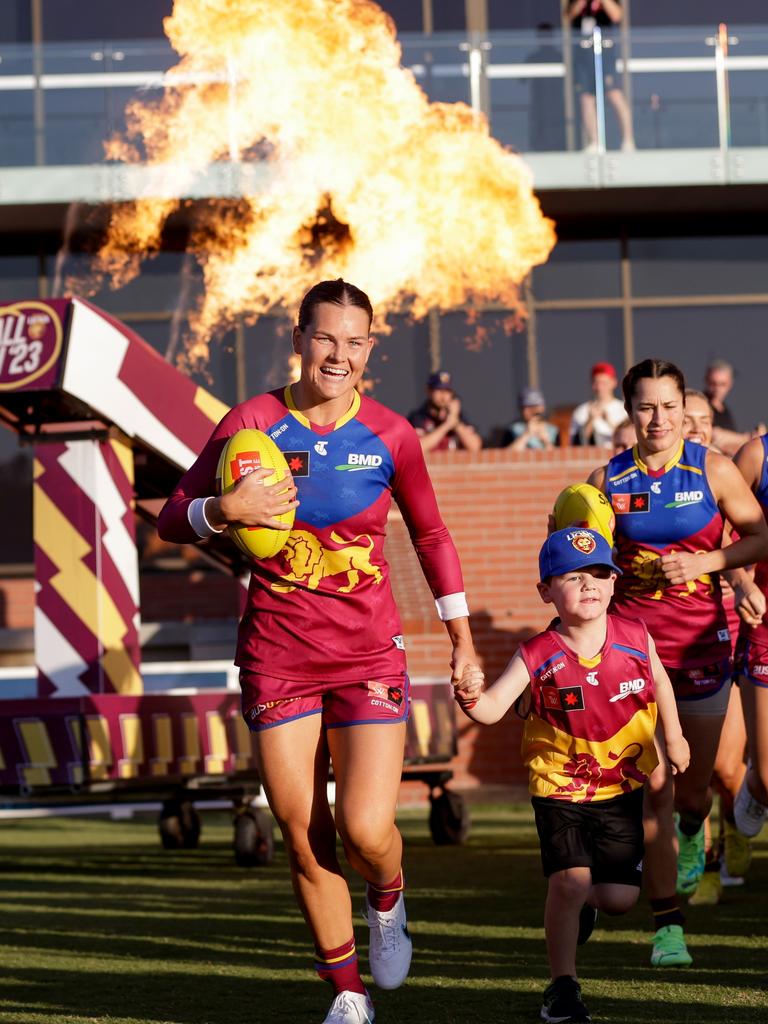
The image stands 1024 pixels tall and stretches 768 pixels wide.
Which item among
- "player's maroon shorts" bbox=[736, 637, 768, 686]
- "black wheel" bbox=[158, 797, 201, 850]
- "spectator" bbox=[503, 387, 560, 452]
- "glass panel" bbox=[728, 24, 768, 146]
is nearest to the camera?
"player's maroon shorts" bbox=[736, 637, 768, 686]

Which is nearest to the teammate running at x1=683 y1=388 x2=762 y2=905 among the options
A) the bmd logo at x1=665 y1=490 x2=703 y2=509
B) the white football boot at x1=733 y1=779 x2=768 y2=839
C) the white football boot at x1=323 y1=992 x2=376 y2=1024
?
the white football boot at x1=733 y1=779 x2=768 y2=839

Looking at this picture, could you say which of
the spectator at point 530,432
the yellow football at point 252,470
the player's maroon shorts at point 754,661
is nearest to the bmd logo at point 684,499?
the player's maroon shorts at point 754,661

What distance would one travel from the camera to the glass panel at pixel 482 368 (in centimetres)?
2297

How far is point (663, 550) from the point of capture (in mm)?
7602

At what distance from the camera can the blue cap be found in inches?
243

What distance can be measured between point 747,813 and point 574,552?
11.1 feet

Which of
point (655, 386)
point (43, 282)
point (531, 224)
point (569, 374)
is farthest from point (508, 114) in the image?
point (655, 386)

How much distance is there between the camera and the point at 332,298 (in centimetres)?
588

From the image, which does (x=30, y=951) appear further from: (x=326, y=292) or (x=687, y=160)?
(x=687, y=160)

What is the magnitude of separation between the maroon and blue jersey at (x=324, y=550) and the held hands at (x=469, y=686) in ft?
0.73

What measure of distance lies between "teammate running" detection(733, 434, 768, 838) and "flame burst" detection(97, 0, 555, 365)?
1350cm

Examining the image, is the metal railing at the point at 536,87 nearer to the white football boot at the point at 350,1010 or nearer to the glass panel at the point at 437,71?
the glass panel at the point at 437,71

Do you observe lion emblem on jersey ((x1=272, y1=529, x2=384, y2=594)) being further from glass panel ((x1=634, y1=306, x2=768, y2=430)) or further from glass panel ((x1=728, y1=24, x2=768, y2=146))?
glass panel ((x1=634, y1=306, x2=768, y2=430))

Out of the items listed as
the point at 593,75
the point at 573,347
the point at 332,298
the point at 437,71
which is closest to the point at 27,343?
the point at 332,298
